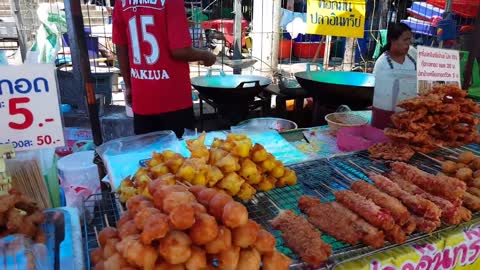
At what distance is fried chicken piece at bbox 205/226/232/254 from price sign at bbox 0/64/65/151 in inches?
51.2

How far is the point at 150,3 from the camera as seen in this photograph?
3391mm

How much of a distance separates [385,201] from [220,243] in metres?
1.07

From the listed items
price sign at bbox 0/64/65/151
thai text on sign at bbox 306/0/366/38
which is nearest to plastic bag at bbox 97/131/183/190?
price sign at bbox 0/64/65/151

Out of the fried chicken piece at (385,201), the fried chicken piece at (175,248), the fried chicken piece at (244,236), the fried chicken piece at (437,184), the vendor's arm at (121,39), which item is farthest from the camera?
the vendor's arm at (121,39)

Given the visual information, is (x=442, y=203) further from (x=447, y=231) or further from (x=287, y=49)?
(x=287, y=49)

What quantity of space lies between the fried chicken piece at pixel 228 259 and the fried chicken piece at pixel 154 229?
0.21 m

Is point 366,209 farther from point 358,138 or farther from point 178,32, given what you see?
point 178,32

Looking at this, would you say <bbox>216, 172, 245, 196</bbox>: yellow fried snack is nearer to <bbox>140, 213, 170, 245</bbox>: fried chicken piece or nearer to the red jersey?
<bbox>140, 213, 170, 245</bbox>: fried chicken piece

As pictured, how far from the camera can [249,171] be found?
6.71 ft

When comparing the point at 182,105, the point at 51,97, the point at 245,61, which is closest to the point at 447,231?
the point at 51,97

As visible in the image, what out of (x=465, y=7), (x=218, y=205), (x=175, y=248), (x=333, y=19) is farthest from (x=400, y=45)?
(x=465, y=7)

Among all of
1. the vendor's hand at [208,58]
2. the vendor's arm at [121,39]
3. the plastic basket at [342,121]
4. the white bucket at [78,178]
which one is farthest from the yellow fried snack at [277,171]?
the vendor's arm at [121,39]

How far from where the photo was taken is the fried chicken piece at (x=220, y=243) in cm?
125

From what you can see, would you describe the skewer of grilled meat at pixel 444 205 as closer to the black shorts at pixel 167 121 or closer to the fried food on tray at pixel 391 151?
the fried food on tray at pixel 391 151
